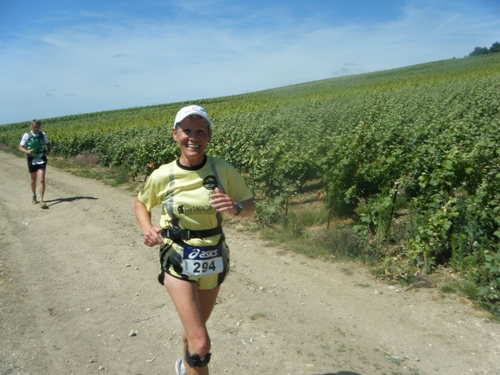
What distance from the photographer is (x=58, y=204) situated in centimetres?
1017

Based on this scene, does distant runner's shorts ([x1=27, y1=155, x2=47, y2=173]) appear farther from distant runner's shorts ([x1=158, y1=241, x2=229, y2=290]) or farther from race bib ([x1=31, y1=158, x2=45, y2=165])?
distant runner's shorts ([x1=158, y1=241, x2=229, y2=290])

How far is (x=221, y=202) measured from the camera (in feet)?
9.27

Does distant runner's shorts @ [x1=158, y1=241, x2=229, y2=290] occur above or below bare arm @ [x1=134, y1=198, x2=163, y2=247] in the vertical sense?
below

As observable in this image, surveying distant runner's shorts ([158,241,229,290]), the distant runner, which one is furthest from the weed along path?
the distant runner

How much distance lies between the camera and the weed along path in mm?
3789

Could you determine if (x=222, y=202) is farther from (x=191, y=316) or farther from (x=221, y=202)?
(x=191, y=316)

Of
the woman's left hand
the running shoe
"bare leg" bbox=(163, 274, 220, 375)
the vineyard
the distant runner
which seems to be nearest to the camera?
"bare leg" bbox=(163, 274, 220, 375)

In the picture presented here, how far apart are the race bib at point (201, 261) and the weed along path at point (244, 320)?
1191 mm

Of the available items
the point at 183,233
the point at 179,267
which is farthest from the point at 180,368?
the point at 183,233

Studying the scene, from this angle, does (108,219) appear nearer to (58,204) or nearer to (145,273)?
(58,204)

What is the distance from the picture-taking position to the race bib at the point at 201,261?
2.86 meters

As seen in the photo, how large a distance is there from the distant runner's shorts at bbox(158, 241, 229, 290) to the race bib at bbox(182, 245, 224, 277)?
0.10 ft

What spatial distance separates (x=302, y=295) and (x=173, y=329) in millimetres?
1507

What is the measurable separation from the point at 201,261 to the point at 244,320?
1856 mm
